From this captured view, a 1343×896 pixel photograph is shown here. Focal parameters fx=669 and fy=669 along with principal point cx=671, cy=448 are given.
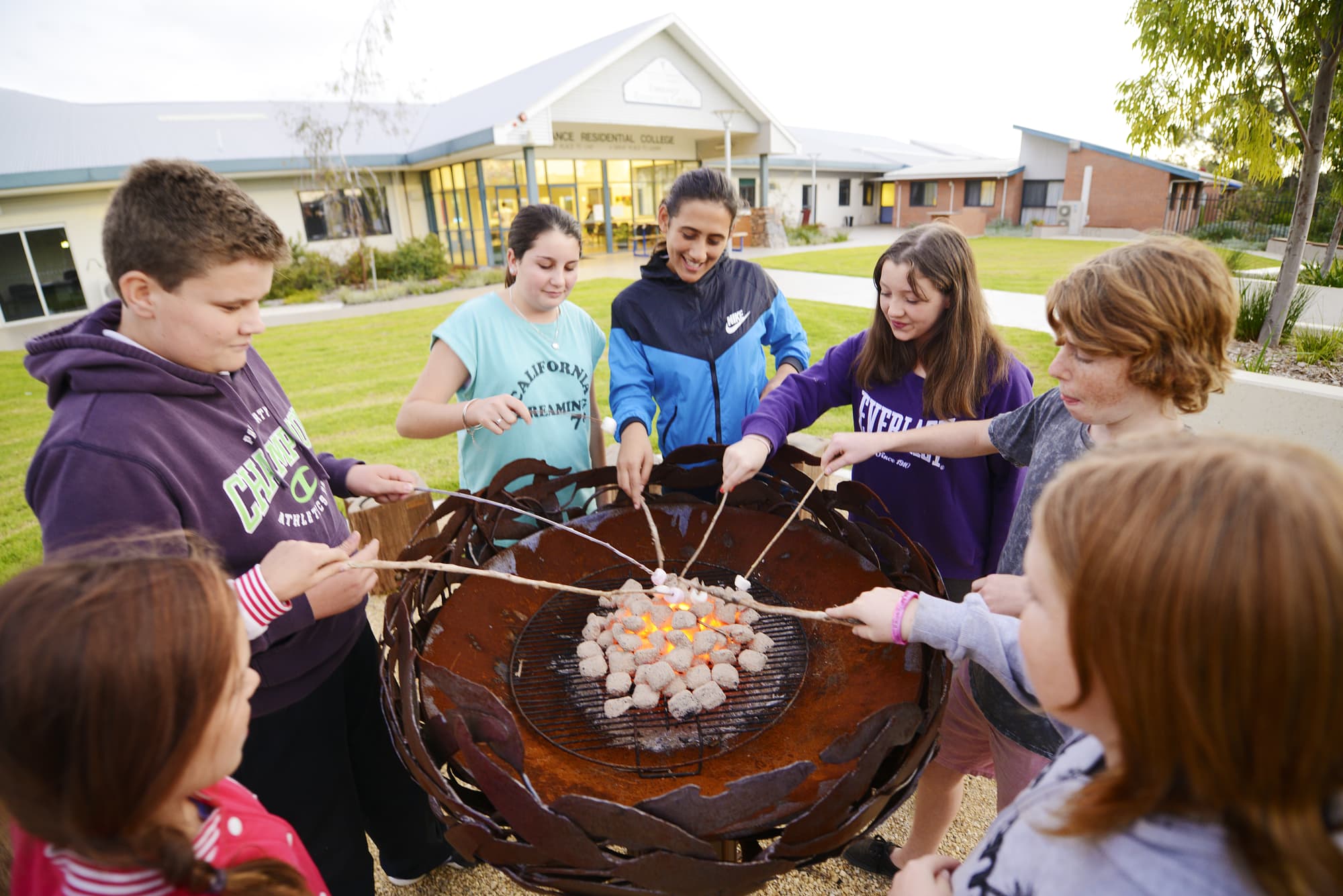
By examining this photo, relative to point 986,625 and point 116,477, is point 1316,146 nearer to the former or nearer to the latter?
point 986,625

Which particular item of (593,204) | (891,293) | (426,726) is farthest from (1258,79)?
(593,204)

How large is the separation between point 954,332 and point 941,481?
452mm

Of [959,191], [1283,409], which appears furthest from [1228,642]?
[959,191]

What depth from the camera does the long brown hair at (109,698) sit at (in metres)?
0.76

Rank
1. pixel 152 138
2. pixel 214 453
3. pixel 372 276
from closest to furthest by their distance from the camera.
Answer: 1. pixel 214 453
2. pixel 372 276
3. pixel 152 138

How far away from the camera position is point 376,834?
6.47ft

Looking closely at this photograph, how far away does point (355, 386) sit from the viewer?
275 inches

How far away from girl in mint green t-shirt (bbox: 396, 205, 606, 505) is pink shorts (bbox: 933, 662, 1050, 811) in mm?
1404

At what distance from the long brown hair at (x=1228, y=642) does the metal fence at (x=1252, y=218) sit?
2052 centimetres

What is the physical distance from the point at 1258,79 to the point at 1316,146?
85cm

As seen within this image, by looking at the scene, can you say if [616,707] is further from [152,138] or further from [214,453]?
[152,138]

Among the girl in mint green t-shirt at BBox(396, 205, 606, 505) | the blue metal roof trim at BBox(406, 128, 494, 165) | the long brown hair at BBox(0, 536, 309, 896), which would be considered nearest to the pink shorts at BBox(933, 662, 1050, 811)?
the girl in mint green t-shirt at BBox(396, 205, 606, 505)

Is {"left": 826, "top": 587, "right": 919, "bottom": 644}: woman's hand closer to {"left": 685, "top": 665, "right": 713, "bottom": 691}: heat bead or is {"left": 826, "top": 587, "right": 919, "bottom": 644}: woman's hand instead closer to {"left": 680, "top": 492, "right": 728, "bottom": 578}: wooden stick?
{"left": 685, "top": 665, "right": 713, "bottom": 691}: heat bead

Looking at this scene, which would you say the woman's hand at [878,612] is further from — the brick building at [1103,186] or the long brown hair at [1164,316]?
the brick building at [1103,186]
